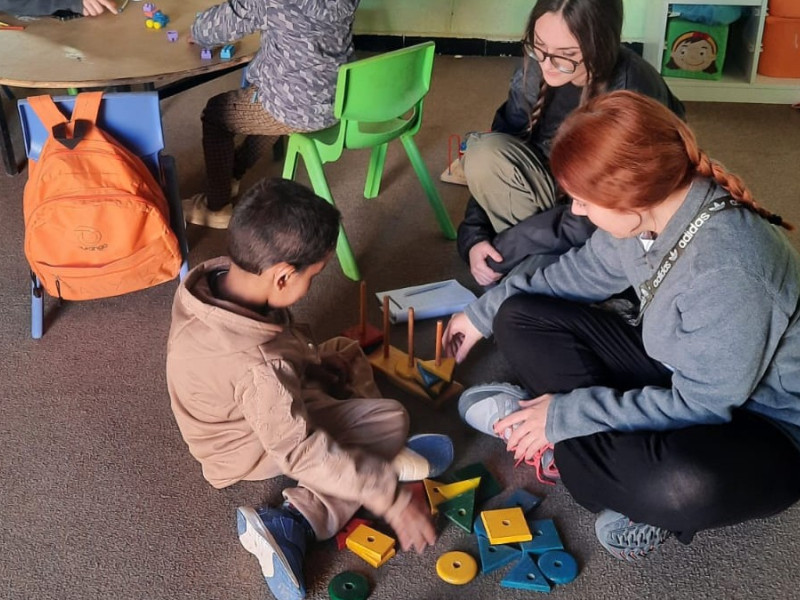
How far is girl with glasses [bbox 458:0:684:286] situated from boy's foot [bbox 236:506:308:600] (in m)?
0.74

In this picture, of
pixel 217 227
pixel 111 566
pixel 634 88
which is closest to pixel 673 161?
pixel 634 88

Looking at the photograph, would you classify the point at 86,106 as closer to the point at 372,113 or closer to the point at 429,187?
the point at 372,113

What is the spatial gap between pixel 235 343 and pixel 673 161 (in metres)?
0.66

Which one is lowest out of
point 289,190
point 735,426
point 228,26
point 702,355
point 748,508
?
point 748,508

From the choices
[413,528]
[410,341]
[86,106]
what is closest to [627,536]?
[413,528]

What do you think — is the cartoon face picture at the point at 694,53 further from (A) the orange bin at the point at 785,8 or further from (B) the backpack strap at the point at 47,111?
(B) the backpack strap at the point at 47,111

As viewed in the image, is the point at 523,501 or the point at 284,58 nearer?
the point at 523,501

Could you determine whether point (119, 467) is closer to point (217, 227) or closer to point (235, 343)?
point (235, 343)

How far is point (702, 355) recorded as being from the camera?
43.6 inches

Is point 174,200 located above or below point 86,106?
below

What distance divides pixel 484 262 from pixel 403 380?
1.15 feet

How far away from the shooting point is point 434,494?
1334 millimetres

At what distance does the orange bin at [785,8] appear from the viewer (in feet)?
8.87

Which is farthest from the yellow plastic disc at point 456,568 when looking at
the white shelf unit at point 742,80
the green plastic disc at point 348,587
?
the white shelf unit at point 742,80
